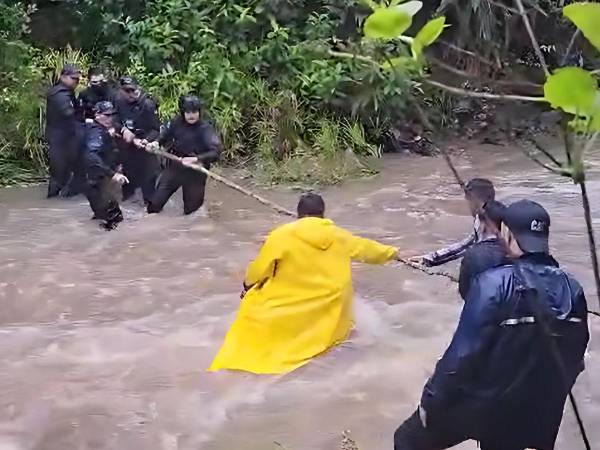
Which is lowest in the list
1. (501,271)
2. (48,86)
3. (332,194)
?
(332,194)

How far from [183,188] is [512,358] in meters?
6.81

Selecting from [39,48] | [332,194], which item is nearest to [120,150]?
[332,194]

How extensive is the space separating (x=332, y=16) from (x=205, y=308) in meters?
7.52

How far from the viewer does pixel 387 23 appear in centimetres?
109

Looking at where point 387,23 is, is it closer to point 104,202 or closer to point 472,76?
point 472,76

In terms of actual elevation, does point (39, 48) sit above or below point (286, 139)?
above

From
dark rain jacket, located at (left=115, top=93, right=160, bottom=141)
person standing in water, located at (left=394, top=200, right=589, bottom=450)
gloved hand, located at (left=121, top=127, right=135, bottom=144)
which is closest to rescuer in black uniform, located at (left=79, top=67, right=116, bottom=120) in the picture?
dark rain jacket, located at (left=115, top=93, right=160, bottom=141)

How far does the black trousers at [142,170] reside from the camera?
10.0 meters

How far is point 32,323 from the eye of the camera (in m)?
6.95

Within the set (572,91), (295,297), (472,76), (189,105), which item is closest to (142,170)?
(189,105)

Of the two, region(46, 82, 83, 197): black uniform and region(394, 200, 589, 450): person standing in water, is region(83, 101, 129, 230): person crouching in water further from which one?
region(394, 200, 589, 450): person standing in water

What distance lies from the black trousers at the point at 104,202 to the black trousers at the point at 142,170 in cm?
61

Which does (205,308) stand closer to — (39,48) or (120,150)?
(120,150)

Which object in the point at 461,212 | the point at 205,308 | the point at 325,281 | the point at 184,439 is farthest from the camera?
the point at 461,212
